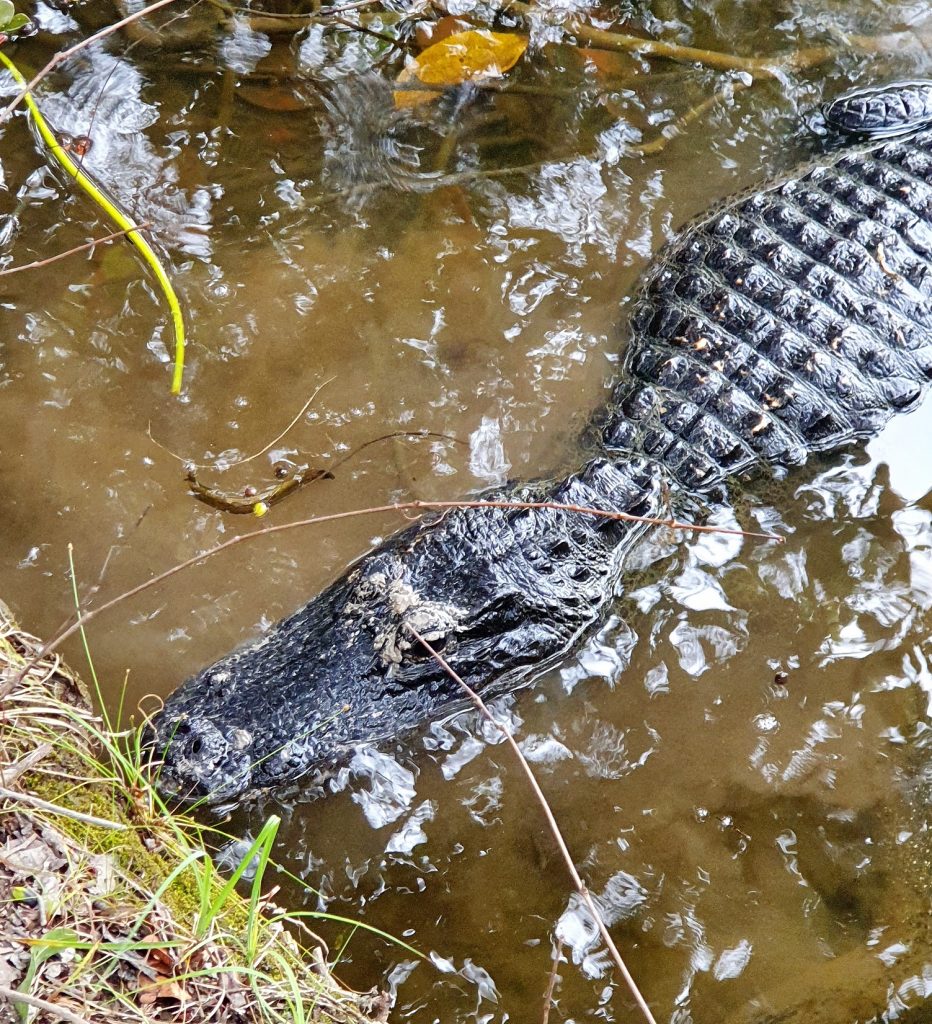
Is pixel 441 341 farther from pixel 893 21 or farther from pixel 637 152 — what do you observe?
pixel 893 21

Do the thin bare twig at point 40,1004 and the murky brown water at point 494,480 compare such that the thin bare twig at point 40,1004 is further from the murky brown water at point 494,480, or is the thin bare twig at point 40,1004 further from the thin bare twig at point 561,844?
the thin bare twig at point 561,844

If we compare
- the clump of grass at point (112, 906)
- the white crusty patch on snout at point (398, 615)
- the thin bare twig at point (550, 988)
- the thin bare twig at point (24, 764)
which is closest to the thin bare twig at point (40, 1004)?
the clump of grass at point (112, 906)

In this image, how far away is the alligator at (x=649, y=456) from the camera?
2.73m

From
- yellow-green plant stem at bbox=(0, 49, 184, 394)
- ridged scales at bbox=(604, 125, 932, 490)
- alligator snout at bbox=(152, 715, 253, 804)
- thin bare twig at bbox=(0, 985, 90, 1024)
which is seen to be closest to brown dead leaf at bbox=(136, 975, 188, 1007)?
thin bare twig at bbox=(0, 985, 90, 1024)

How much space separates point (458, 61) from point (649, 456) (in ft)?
6.19

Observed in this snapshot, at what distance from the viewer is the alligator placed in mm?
2730

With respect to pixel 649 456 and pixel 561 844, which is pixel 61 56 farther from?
pixel 561 844

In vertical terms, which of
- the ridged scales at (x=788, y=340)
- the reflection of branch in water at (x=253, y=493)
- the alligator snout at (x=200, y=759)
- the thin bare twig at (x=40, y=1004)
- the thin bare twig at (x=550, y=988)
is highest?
the ridged scales at (x=788, y=340)

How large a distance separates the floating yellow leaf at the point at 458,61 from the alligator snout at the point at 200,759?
2.67m

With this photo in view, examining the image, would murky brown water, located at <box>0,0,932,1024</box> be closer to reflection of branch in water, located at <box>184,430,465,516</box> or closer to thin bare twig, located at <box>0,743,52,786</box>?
reflection of branch in water, located at <box>184,430,465,516</box>

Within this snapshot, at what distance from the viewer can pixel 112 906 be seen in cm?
209

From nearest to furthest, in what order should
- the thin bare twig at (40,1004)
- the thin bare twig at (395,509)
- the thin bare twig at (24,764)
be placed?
the thin bare twig at (40,1004) → the thin bare twig at (24,764) → the thin bare twig at (395,509)

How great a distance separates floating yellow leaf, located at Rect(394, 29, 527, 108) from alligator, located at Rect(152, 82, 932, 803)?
1.08 metres

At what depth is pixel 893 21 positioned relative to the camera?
13.0 ft
